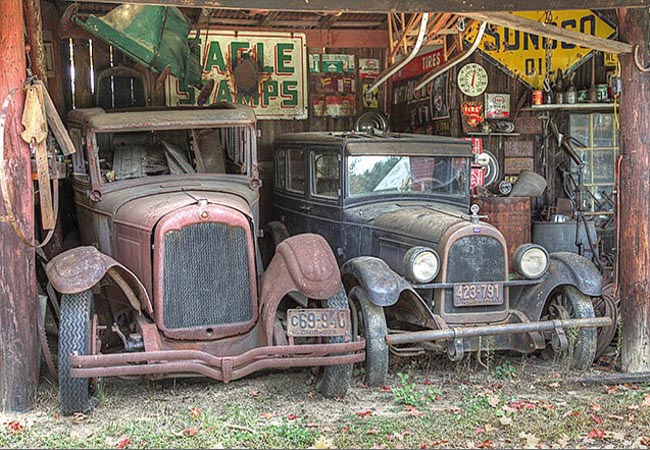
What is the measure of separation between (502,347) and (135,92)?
5.41 metres

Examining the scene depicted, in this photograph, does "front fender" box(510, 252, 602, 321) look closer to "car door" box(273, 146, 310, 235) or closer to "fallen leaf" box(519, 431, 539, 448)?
"fallen leaf" box(519, 431, 539, 448)

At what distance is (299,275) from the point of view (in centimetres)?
540

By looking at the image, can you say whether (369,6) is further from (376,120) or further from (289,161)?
(376,120)

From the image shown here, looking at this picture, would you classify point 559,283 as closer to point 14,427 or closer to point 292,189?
point 292,189

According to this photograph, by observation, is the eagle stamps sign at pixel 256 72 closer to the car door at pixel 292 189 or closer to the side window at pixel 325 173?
the car door at pixel 292 189

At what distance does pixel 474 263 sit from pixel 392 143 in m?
1.57

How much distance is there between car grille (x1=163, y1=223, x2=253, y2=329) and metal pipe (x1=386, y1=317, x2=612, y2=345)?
1.11 meters

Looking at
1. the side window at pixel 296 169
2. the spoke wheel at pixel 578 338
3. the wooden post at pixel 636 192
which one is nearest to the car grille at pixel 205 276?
the side window at pixel 296 169

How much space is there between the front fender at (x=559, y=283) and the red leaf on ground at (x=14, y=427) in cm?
372

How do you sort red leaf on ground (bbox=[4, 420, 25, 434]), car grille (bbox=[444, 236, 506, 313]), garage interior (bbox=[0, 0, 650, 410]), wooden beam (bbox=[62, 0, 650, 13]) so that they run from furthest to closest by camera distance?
garage interior (bbox=[0, 0, 650, 410]) → car grille (bbox=[444, 236, 506, 313]) → wooden beam (bbox=[62, 0, 650, 13]) → red leaf on ground (bbox=[4, 420, 25, 434])

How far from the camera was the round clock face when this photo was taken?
945 centimetres

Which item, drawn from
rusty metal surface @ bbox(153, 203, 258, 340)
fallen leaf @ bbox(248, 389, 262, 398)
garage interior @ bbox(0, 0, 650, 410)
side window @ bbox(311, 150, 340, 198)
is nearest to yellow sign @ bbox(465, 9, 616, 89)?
garage interior @ bbox(0, 0, 650, 410)

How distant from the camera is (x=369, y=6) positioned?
5.55 m

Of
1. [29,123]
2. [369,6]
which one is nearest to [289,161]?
[369,6]
